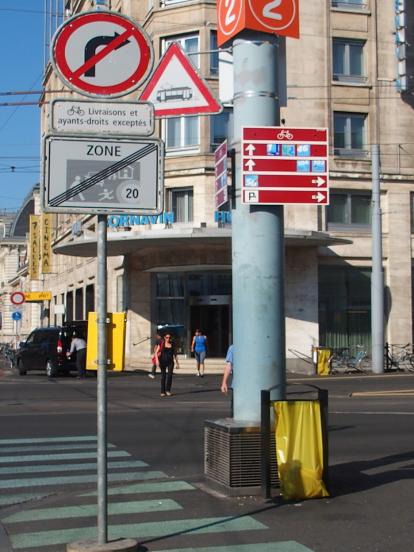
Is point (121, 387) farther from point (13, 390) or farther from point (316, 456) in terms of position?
point (316, 456)

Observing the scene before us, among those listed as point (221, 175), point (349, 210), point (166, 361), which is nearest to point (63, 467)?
point (221, 175)

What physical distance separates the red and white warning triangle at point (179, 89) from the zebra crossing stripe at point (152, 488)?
153 inches

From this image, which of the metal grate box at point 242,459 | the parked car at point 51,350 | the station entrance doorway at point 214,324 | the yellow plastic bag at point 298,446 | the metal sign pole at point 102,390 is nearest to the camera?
the metal sign pole at point 102,390

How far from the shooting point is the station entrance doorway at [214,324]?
34688mm

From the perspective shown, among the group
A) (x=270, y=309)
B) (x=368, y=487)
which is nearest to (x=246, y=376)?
(x=270, y=309)

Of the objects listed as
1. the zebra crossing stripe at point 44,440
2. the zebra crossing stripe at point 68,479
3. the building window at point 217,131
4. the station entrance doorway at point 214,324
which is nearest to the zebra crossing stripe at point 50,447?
the zebra crossing stripe at point 44,440

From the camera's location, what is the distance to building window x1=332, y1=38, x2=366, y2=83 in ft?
116

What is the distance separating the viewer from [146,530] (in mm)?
7109

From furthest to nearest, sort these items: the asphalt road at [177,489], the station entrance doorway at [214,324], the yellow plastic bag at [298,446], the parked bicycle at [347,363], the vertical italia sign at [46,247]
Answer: the vertical italia sign at [46,247] < the station entrance doorway at [214,324] < the parked bicycle at [347,363] < the yellow plastic bag at [298,446] < the asphalt road at [177,489]

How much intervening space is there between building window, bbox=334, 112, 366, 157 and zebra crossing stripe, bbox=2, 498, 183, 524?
2869cm

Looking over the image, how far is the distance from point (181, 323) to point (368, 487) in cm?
2667

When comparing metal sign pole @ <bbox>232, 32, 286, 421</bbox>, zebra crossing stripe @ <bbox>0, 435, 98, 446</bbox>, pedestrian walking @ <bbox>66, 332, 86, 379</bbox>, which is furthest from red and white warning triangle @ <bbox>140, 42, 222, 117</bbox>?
pedestrian walking @ <bbox>66, 332, 86, 379</bbox>

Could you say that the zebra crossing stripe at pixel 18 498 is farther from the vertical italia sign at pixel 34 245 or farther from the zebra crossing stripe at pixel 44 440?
the vertical italia sign at pixel 34 245

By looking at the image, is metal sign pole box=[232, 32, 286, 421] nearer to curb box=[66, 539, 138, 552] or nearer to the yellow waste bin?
the yellow waste bin
